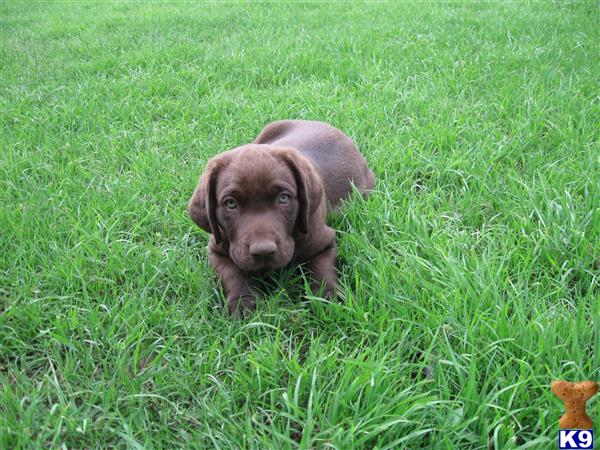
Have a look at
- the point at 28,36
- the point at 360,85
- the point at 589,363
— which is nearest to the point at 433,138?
the point at 360,85

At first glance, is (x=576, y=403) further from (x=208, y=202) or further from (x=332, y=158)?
(x=332, y=158)

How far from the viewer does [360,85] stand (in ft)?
18.5

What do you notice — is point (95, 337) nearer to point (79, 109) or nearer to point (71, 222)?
point (71, 222)

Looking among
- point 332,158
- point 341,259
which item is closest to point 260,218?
point 341,259

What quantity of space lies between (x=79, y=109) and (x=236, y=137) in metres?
1.84

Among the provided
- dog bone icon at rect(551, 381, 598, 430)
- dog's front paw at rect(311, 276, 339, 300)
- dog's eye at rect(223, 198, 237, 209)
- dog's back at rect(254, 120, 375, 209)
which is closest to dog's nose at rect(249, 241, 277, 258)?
dog's eye at rect(223, 198, 237, 209)

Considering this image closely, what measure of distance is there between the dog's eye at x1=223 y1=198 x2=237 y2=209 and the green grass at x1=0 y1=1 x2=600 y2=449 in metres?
0.49

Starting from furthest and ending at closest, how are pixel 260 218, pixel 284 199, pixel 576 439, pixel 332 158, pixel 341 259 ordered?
pixel 332 158, pixel 341 259, pixel 284 199, pixel 260 218, pixel 576 439

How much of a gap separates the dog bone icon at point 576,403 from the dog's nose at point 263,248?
1.33m

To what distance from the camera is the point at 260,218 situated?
8.87ft

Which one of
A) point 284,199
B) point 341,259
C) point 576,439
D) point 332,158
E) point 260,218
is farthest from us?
point 332,158

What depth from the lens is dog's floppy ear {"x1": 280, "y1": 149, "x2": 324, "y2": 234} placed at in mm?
2859

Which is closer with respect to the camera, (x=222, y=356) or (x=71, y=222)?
(x=222, y=356)

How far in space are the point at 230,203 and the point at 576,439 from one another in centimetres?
184
